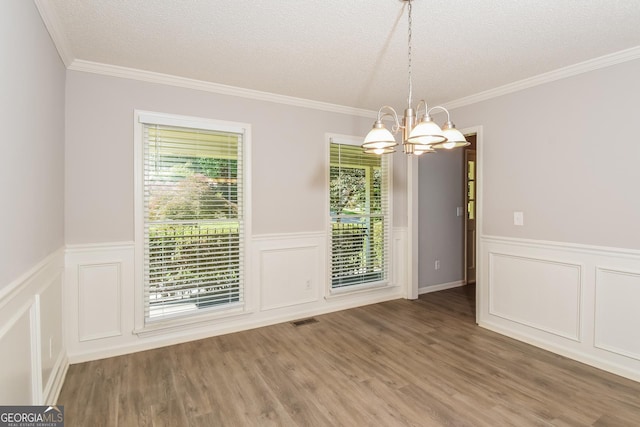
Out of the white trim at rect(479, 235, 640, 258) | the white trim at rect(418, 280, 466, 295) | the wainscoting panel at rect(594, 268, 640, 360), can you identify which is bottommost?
the white trim at rect(418, 280, 466, 295)

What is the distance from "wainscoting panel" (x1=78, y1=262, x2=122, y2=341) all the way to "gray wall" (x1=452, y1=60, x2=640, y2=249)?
149 inches

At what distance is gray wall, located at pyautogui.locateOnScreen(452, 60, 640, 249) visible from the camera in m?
2.62

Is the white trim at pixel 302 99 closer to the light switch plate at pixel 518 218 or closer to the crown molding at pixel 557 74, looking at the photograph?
the crown molding at pixel 557 74

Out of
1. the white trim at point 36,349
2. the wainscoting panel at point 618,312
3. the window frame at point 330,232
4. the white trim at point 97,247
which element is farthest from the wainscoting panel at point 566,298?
the white trim at point 36,349

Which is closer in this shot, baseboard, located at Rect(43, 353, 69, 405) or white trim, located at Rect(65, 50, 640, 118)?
baseboard, located at Rect(43, 353, 69, 405)

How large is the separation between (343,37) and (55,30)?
1.98 meters

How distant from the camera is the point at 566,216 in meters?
2.97

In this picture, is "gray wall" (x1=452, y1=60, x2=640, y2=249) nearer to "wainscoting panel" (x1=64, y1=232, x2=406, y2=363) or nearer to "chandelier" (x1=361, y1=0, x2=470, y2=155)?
"chandelier" (x1=361, y1=0, x2=470, y2=155)

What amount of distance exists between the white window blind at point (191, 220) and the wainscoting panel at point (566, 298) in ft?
9.08

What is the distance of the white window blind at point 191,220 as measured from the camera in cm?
308

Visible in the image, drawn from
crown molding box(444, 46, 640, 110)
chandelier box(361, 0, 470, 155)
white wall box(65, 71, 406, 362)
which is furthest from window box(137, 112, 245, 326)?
crown molding box(444, 46, 640, 110)

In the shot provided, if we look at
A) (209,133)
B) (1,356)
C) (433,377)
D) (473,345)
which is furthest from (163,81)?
(473,345)

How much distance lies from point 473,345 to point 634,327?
121 centimetres

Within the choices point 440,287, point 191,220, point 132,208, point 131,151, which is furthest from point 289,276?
point 440,287
